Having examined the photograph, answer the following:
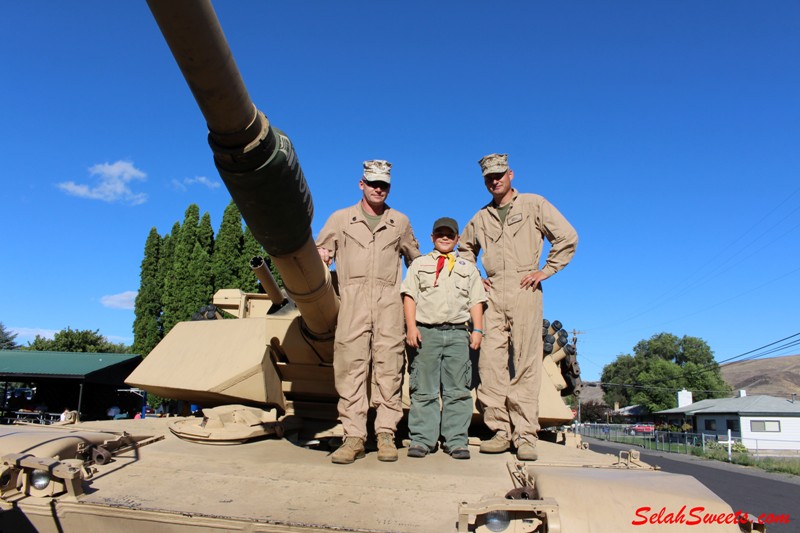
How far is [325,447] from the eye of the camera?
17.4ft

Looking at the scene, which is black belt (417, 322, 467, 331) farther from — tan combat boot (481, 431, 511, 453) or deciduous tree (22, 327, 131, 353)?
deciduous tree (22, 327, 131, 353)

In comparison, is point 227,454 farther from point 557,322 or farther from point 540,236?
point 557,322

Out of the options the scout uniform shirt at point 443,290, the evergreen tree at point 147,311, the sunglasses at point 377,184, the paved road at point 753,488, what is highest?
the evergreen tree at point 147,311

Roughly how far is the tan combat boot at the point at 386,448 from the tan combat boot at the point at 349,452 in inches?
6.0

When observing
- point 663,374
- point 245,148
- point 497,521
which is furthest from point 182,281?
point 663,374

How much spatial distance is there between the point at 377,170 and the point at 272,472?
2.61 m

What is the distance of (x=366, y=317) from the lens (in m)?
5.21

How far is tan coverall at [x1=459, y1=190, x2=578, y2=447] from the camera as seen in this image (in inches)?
216

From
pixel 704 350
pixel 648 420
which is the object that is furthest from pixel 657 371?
pixel 704 350

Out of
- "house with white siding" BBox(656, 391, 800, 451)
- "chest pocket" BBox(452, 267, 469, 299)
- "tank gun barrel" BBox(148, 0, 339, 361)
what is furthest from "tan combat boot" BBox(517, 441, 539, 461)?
"house with white siding" BBox(656, 391, 800, 451)

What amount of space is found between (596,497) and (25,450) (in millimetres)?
3389

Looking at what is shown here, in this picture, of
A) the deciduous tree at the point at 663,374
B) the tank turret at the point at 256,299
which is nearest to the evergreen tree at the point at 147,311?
the tank turret at the point at 256,299

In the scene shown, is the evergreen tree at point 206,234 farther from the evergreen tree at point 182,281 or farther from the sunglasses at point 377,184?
the sunglasses at point 377,184

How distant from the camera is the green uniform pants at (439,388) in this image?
5203 mm
